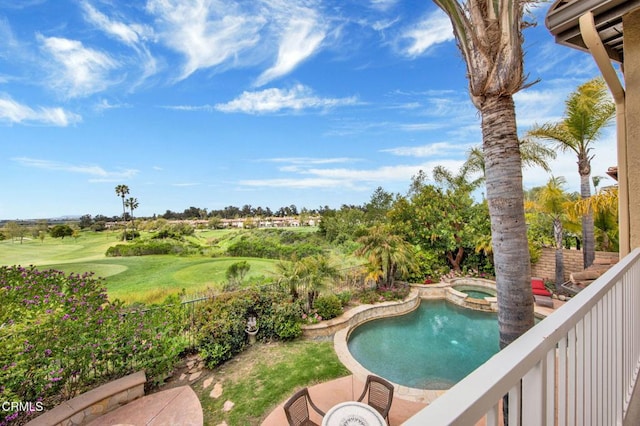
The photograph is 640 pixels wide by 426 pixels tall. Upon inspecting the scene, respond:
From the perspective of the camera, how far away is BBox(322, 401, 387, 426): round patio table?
349 centimetres

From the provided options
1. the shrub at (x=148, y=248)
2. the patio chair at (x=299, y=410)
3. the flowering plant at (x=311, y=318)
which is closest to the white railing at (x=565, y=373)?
the patio chair at (x=299, y=410)

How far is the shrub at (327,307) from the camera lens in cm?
830

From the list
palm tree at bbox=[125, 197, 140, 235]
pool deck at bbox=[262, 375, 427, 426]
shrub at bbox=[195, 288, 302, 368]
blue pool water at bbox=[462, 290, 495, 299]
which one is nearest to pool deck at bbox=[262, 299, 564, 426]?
pool deck at bbox=[262, 375, 427, 426]

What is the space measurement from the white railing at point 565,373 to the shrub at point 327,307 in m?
6.83

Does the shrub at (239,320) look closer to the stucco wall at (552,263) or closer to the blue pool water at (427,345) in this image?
the blue pool water at (427,345)

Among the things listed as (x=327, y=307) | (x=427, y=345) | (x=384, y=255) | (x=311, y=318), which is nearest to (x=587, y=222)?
(x=384, y=255)

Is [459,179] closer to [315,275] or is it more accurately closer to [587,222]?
[587,222]

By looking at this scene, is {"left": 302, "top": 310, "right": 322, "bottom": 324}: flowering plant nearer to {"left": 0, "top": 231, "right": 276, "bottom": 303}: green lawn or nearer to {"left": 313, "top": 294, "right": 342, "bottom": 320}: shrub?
{"left": 313, "top": 294, "right": 342, "bottom": 320}: shrub

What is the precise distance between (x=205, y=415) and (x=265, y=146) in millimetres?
24628

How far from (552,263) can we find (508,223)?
41.1 feet

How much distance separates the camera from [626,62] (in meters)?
3.29

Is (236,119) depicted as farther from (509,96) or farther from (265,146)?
(509,96)

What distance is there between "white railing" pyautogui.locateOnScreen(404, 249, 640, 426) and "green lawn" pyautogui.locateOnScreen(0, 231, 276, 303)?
8572 millimetres

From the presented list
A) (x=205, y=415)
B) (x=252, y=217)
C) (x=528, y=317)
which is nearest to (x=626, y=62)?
(x=528, y=317)
